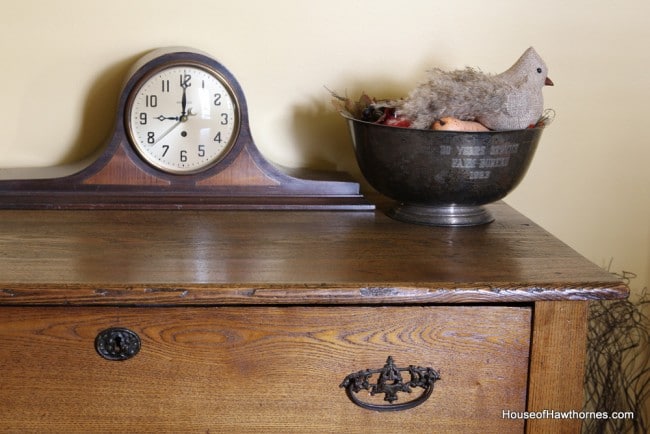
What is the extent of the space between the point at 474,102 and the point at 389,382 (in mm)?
415

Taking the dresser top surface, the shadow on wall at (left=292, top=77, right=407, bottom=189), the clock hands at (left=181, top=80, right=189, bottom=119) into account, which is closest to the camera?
the dresser top surface

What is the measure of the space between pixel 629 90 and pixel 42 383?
1.09 meters

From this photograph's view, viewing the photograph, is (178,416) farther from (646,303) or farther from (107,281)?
(646,303)

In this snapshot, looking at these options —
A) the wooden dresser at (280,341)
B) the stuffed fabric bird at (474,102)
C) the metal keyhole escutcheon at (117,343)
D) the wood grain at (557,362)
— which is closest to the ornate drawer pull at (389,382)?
the wooden dresser at (280,341)

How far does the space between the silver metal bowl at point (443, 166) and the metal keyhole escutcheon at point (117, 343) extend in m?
0.45

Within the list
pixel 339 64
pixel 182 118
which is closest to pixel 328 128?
pixel 339 64

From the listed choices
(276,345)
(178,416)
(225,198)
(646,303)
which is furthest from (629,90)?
(178,416)

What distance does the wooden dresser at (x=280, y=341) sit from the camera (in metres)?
0.96

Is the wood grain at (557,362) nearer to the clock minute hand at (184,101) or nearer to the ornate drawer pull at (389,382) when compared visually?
the ornate drawer pull at (389,382)

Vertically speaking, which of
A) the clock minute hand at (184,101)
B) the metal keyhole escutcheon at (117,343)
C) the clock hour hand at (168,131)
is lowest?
the metal keyhole escutcheon at (117,343)

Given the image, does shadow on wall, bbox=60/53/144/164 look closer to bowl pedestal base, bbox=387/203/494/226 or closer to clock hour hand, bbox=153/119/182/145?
clock hour hand, bbox=153/119/182/145

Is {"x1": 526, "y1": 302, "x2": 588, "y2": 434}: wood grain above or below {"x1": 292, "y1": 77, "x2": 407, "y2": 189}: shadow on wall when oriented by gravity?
below

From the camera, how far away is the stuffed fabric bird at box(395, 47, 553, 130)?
118cm

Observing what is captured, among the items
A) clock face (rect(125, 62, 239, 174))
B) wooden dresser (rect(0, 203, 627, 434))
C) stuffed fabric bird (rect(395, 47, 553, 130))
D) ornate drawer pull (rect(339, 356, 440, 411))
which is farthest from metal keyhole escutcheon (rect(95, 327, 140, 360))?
stuffed fabric bird (rect(395, 47, 553, 130))
